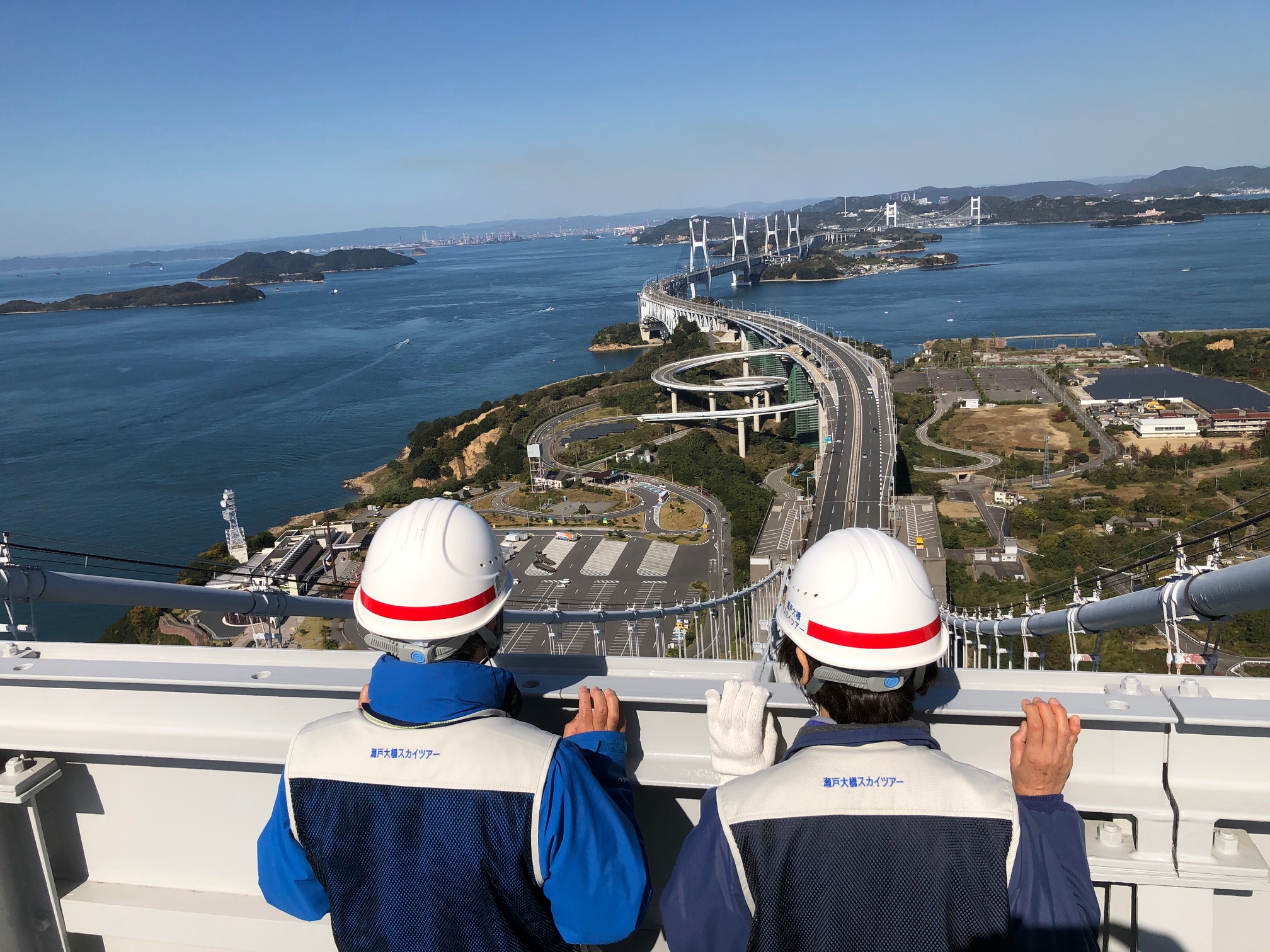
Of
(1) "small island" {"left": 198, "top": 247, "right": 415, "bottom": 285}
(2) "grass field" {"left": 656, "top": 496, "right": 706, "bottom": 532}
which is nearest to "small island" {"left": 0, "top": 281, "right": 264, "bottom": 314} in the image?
(1) "small island" {"left": 198, "top": 247, "right": 415, "bottom": 285}

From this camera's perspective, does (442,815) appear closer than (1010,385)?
Yes

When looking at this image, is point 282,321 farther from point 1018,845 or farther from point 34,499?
point 1018,845

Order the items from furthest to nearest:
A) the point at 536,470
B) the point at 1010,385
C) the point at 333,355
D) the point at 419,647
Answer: the point at 333,355 → the point at 1010,385 → the point at 536,470 → the point at 419,647

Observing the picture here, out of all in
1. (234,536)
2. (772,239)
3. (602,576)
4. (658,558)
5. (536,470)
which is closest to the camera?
(602,576)

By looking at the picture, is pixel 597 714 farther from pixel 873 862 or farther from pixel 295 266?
pixel 295 266

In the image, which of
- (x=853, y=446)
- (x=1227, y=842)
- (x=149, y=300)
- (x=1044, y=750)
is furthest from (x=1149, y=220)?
(x=1044, y=750)

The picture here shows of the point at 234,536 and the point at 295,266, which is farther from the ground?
the point at 295,266

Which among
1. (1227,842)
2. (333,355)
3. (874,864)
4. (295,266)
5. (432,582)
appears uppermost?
(295,266)

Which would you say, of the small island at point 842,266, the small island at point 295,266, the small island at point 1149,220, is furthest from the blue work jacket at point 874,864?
the small island at point 1149,220

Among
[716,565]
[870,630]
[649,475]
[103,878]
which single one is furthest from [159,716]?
[649,475]
